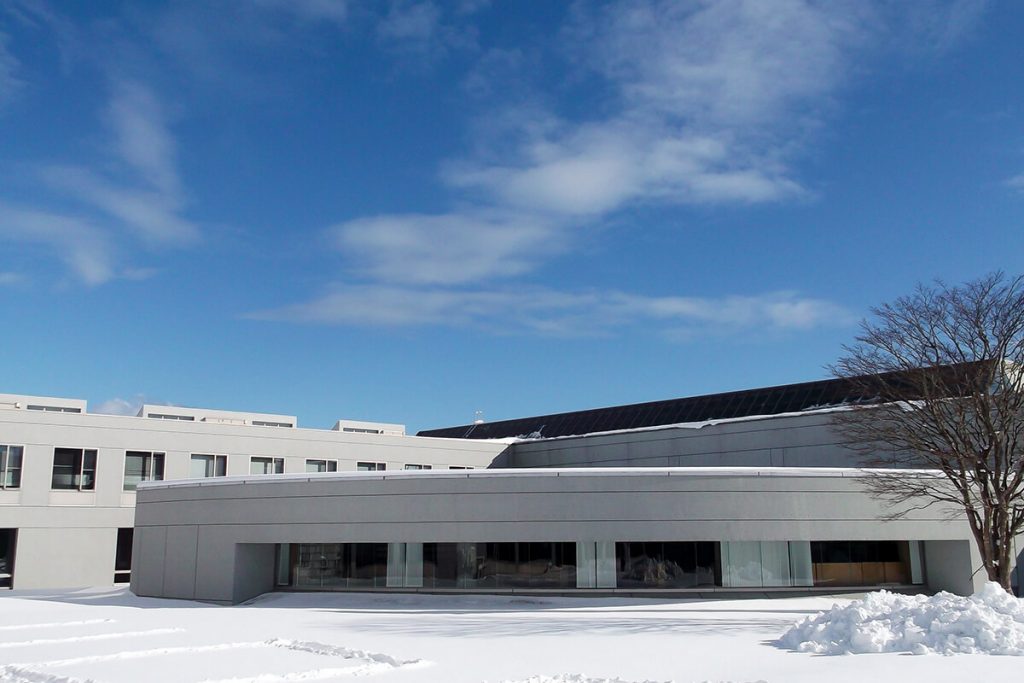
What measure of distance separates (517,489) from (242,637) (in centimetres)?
978

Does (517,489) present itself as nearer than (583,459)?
Yes

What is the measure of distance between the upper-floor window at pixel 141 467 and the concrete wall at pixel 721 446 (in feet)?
59.6

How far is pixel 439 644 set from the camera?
18453mm

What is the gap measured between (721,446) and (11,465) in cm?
2874

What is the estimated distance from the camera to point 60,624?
22.4m

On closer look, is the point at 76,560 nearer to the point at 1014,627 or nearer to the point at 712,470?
the point at 712,470

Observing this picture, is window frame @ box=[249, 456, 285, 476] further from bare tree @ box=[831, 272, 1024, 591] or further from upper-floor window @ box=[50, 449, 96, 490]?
bare tree @ box=[831, 272, 1024, 591]

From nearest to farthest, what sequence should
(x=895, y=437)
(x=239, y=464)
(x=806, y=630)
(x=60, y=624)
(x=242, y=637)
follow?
(x=806, y=630), (x=242, y=637), (x=60, y=624), (x=895, y=437), (x=239, y=464)

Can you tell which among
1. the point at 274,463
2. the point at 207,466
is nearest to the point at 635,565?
the point at 274,463

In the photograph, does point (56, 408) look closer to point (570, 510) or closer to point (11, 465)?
point (11, 465)

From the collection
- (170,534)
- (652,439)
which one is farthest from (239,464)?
(652,439)

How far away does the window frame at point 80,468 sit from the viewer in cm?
3897

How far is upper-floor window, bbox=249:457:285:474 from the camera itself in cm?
4331

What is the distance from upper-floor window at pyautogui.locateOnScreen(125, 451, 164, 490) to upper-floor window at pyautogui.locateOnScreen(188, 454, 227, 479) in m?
1.34
